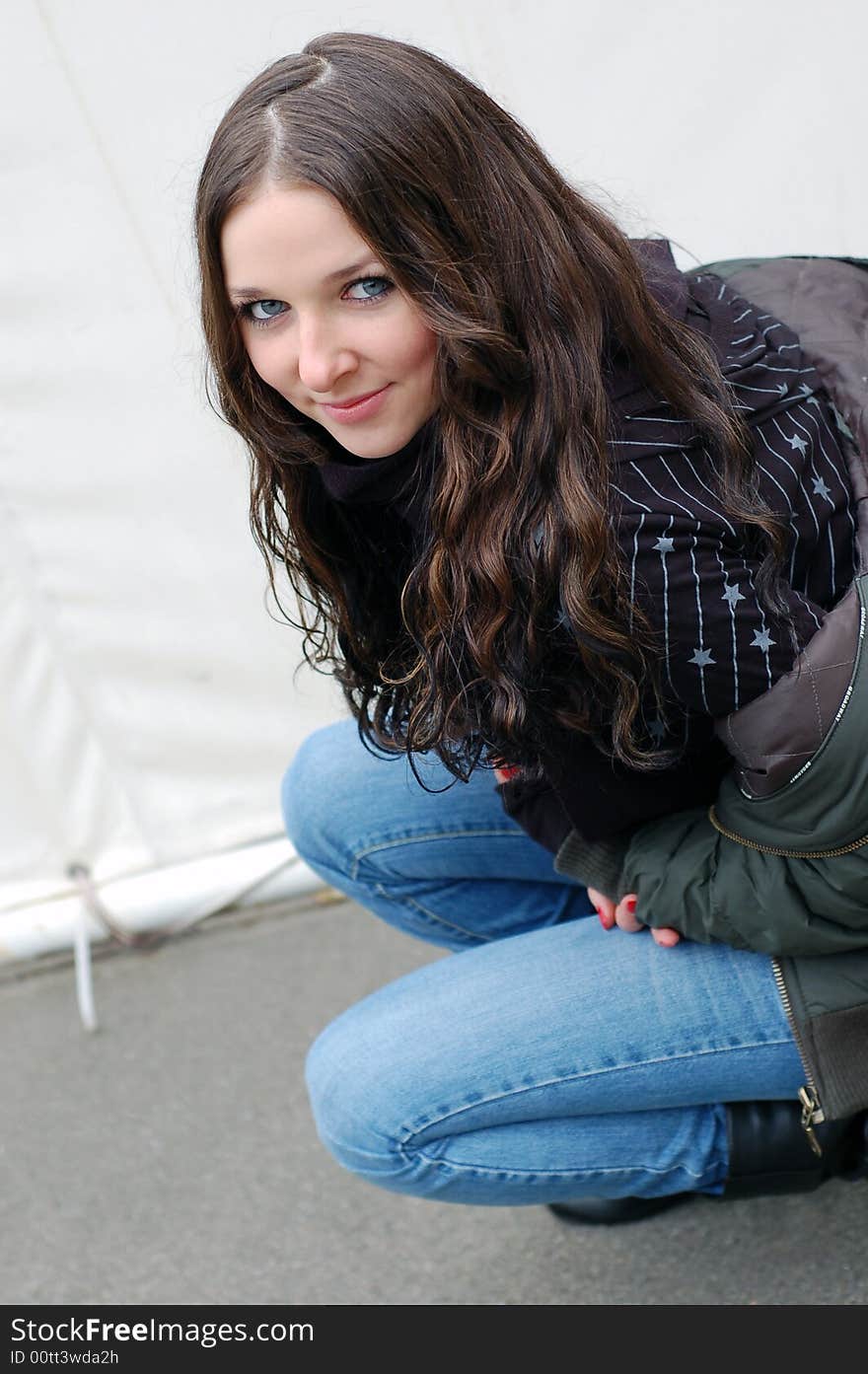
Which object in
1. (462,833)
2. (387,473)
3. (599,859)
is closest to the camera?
(387,473)

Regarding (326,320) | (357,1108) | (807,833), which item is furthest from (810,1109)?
(326,320)

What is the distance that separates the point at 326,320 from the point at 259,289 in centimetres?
6

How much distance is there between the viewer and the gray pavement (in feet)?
4.48

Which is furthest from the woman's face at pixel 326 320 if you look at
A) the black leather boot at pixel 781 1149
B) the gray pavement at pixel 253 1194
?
the gray pavement at pixel 253 1194

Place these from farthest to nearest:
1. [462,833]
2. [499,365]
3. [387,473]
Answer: [462,833] < [387,473] < [499,365]

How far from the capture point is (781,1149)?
120 centimetres

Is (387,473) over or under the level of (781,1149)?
over

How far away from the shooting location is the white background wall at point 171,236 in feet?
5.18

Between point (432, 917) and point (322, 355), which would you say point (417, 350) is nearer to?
point (322, 355)

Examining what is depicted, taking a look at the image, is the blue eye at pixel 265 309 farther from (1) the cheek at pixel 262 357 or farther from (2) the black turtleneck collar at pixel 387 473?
(2) the black turtleneck collar at pixel 387 473

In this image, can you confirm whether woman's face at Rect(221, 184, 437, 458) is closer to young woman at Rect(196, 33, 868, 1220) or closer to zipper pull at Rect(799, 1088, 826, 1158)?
young woman at Rect(196, 33, 868, 1220)

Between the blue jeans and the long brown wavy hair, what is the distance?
226 mm

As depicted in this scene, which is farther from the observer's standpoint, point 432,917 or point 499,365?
point 432,917

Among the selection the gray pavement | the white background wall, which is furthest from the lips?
the gray pavement
